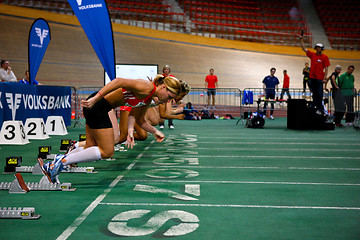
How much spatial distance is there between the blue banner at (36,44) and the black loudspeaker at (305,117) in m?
8.59

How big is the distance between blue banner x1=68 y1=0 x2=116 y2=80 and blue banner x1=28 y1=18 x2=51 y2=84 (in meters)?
3.62

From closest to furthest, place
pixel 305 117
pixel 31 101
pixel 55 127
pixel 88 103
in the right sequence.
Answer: pixel 88 103 < pixel 31 101 < pixel 55 127 < pixel 305 117

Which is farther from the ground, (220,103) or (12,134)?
(220,103)

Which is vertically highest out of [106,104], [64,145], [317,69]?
[317,69]

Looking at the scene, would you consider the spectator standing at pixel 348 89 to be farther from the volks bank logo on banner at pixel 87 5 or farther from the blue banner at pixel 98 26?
the volks bank logo on banner at pixel 87 5

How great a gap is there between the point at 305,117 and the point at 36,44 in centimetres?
924

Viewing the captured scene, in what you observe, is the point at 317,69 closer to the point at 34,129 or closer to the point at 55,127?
the point at 55,127

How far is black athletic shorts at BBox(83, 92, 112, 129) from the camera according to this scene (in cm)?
480

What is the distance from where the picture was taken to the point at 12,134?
9.43m

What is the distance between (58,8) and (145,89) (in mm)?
20230

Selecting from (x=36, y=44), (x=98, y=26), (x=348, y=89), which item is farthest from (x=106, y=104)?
(x=348, y=89)

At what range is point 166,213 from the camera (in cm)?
364

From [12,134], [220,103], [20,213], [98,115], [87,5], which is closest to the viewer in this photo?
[20,213]

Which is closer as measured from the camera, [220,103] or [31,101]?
[31,101]
